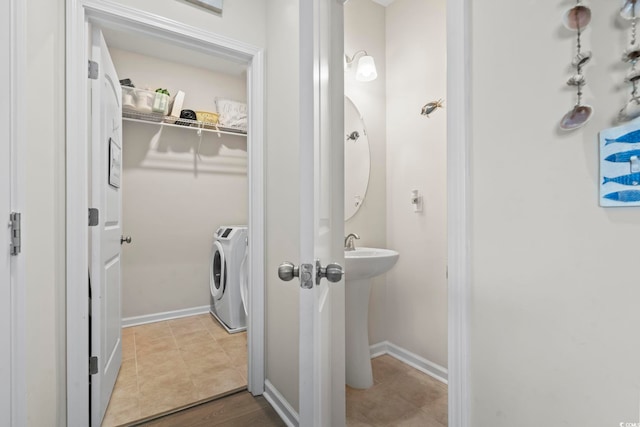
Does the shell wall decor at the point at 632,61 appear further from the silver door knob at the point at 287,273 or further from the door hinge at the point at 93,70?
the door hinge at the point at 93,70

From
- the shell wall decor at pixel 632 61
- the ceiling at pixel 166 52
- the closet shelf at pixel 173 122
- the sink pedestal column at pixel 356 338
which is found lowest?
the sink pedestal column at pixel 356 338

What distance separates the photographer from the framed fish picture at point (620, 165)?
45 centimetres

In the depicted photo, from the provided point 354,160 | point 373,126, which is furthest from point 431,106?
point 354,160

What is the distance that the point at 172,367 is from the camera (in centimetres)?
216

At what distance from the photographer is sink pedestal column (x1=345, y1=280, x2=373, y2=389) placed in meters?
1.85

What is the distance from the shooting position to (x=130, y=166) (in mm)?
2971

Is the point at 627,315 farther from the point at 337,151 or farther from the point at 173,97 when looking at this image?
the point at 173,97

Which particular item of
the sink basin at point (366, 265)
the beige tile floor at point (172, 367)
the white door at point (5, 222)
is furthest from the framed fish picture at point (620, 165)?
the beige tile floor at point (172, 367)

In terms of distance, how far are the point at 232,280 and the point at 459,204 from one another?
2557mm

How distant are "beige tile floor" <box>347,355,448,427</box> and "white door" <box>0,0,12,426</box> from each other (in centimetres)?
142

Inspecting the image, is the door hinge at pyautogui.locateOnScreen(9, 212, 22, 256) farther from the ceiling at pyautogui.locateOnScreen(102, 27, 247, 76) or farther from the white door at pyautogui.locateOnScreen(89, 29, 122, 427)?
the ceiling at pyautogui.locateOnScreen(102, 27, 247, 76)

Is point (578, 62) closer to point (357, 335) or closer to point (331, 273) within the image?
point (331, 273)

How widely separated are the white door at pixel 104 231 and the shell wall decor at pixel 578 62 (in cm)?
184

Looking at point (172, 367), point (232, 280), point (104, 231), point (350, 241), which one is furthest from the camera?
point (232, 280)
